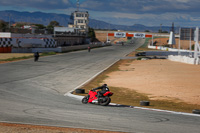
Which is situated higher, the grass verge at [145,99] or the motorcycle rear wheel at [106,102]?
the motorcycle rear wheel at [106,102]

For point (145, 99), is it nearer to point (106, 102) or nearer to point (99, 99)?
point (106, 102)

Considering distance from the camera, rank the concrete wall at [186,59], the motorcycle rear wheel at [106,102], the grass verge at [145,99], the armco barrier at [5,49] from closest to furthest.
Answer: the motorcycle rear wheel at [106,102], the grass verge at [145,99], the concrete wall at [186,59], the armco barrier at [5,49]

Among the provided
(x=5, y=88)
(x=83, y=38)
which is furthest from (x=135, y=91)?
(x=83, y=38)

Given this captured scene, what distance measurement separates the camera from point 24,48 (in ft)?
193

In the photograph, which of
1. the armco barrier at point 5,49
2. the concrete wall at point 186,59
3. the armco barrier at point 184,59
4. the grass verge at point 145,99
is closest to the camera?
the grass verge at point 145,99

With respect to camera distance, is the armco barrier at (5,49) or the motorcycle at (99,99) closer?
the motorcycle at (99,99)

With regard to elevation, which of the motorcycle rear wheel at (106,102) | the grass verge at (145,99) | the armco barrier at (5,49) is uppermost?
the armco barrier at (5,49)

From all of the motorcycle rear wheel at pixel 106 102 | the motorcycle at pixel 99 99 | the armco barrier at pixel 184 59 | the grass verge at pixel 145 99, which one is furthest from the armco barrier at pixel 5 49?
the motorcycle rear wheel at pixel 106 102

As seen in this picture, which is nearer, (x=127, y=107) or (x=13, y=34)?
(x=127, y=107)

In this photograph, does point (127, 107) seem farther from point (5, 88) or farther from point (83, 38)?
point (83, 38)

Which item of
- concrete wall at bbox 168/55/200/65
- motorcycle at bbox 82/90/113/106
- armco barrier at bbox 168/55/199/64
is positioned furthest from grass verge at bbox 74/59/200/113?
armco barrier at bbox 168/55/199/64

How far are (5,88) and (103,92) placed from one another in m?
7.28

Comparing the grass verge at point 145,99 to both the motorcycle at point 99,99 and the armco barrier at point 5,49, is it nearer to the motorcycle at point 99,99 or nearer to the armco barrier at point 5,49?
the motorcycle at point 99,99

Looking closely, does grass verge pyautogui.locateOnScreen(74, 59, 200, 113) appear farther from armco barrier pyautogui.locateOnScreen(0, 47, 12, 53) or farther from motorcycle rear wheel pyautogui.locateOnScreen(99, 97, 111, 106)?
armco barrier pyautogui.locateOnScreen(0, 47, 12, 53)
